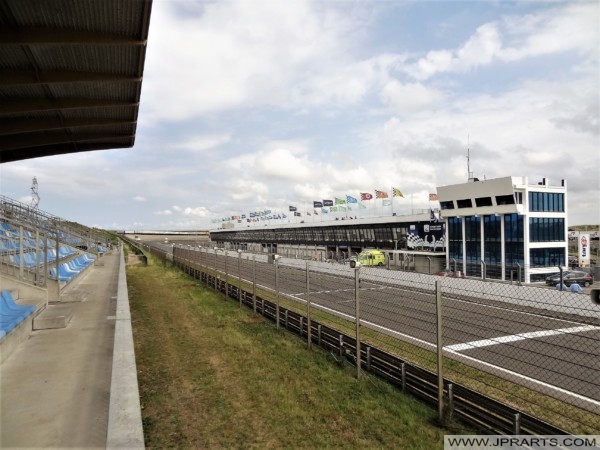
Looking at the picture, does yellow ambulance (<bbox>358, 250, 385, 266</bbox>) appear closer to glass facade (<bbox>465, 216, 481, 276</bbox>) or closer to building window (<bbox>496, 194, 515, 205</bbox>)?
glass facade (<bbox>465, 216, 481, 276</bbox>)

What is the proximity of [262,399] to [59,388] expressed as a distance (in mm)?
3230

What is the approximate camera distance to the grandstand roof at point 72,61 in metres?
8.70

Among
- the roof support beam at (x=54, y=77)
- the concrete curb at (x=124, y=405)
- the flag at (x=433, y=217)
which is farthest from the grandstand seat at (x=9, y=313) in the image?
the flag at (x=433, y=217)

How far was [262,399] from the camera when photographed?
287 inches

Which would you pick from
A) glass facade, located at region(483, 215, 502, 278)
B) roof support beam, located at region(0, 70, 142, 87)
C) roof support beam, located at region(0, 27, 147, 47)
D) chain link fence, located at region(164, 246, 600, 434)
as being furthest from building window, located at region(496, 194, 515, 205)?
roof support beam, located at region(0, 27, 147, 47)

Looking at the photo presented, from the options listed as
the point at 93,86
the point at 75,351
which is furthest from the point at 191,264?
the point at 75,351

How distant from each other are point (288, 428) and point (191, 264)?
84.6ft

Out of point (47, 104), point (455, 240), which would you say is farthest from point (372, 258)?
point (47, 104)

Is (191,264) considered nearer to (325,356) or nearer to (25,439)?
(325,356)

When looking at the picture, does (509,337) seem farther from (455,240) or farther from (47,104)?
(455,240)

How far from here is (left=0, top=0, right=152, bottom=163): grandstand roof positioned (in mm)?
8703

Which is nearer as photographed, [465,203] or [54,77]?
[54,77]

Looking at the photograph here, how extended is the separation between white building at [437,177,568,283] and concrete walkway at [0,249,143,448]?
1525 inches

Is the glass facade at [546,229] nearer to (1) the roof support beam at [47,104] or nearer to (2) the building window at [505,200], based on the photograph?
(2) the building window at [505,200]
